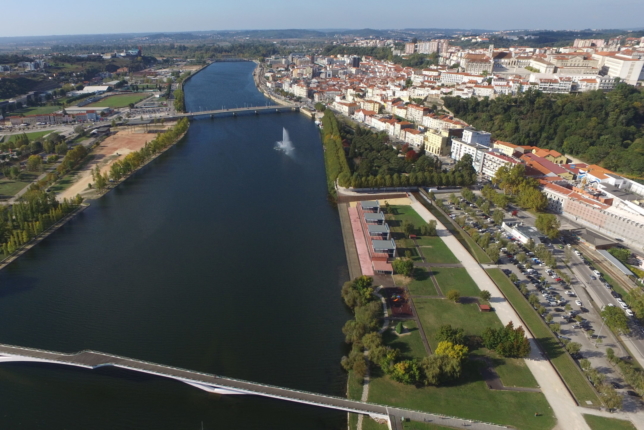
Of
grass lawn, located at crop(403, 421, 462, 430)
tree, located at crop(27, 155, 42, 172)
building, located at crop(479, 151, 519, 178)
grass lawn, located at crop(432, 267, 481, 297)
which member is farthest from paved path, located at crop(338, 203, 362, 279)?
tree, located at crop(27, 155, 42, 172)

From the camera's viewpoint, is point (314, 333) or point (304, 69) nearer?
point (314, 333)

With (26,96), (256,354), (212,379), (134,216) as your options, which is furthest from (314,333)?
(26,96)

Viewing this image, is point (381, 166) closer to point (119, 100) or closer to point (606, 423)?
point (606, 423)

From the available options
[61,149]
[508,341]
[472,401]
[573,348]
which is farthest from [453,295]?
[61,149]

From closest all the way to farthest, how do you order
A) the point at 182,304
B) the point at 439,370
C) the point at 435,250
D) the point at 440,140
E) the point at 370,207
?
the point at 439,370 < the point at 182,304 < the point at 435,250 < the point at 370,207 < the point at 440,140

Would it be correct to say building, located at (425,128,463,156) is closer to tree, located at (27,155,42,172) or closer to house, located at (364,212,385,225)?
house, located at (364,212,385,225)

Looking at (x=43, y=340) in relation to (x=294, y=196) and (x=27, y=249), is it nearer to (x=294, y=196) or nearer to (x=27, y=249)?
(x=27, y=249)
